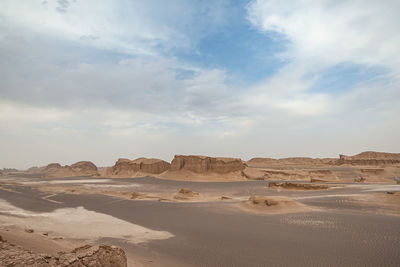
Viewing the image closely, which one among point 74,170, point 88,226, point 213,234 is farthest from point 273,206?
point 74,170

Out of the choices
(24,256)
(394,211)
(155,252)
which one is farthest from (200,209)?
(24,256)

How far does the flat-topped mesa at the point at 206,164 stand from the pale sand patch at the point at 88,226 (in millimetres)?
40148

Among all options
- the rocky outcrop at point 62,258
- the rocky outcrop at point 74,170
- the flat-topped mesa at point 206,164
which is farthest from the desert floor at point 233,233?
the rocky outcrop at point 74,170

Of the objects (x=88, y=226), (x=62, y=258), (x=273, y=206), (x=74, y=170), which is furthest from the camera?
(x=74, y=170)

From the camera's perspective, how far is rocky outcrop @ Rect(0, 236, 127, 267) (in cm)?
394

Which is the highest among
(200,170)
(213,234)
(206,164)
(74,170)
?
(206,164)

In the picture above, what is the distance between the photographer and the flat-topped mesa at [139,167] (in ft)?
227

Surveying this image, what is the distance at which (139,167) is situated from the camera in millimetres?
70062

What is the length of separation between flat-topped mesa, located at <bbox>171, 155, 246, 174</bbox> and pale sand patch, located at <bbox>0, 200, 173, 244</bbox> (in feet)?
132

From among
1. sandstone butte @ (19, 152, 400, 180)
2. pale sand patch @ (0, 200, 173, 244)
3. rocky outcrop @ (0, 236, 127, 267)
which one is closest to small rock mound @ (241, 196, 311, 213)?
pale sand patch @ (0, 200, 173, 244)

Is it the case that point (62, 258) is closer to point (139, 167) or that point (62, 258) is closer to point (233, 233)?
point (233, 233)

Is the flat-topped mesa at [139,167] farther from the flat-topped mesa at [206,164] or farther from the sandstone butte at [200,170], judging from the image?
the flat-topped mesa at [206,164]

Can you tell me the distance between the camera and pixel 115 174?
7050cm

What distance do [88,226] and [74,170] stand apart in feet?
283
